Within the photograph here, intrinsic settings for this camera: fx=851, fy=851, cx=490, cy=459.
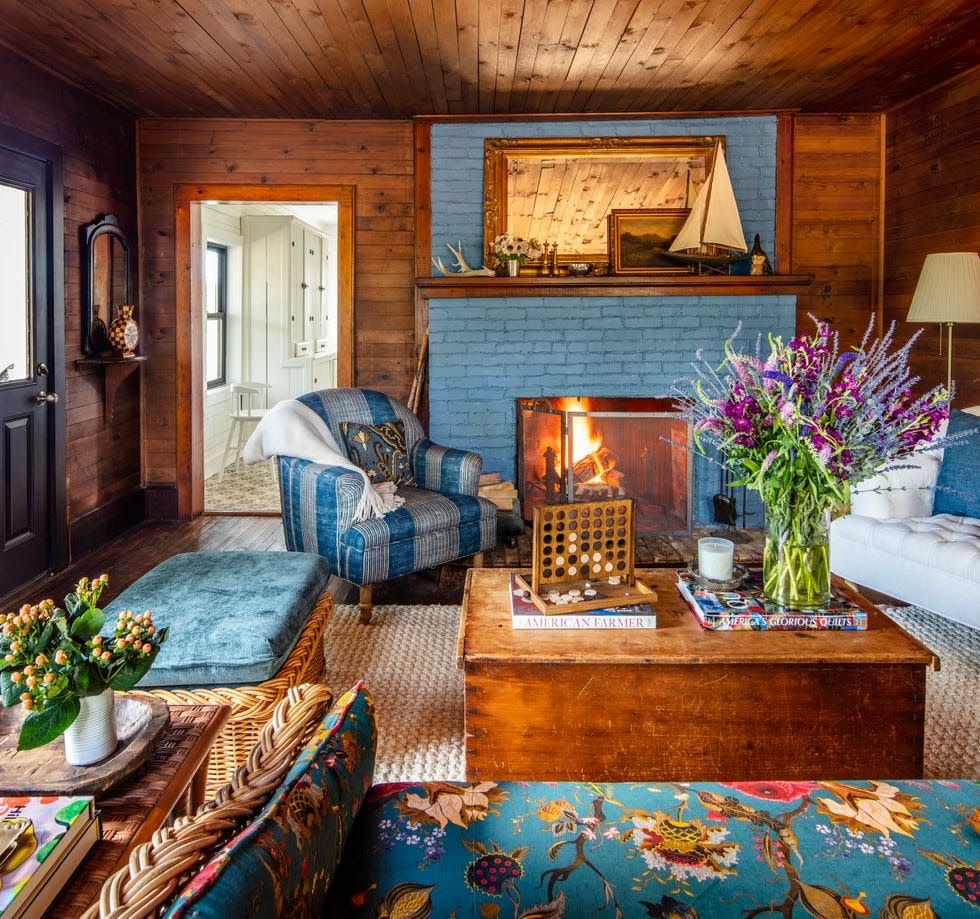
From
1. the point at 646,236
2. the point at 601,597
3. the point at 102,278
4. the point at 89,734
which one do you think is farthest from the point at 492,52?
the point at 89,734

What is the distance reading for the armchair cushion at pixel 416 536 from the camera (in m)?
3.45

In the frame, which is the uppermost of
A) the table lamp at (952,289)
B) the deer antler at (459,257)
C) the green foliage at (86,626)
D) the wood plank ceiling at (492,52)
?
the wood plank ceiling at (492,52)

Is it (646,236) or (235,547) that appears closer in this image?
(235,547)

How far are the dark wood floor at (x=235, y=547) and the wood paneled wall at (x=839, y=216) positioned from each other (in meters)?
1.50

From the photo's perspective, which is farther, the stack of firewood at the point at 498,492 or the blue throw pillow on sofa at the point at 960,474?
the stack of firewood at the point at 498,492

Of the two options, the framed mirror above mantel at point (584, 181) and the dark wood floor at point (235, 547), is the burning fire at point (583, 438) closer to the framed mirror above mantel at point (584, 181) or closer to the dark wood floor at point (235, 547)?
the dark wood floor at point (235, 547)

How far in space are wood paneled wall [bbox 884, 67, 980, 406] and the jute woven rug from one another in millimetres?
1599

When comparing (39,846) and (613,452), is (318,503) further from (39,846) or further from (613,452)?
(39,846)

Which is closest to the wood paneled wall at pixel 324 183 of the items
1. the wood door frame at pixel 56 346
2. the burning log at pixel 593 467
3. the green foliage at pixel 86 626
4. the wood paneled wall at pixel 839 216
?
the wood door frame at pixel 56 346

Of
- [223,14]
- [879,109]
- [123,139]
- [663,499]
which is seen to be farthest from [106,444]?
[879,109]

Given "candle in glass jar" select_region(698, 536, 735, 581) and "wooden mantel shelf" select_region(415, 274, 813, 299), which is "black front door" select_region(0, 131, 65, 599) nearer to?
"wooden mantel shelf" select_region(415, 274, 813, 299)

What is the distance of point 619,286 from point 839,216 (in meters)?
1.43

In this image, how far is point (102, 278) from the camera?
4.73m

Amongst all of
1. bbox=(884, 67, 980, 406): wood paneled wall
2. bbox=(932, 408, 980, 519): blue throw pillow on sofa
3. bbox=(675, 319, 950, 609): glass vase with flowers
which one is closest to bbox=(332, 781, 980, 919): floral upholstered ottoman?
bbox=(675, 319, 950, 609): glass vase with flowers
